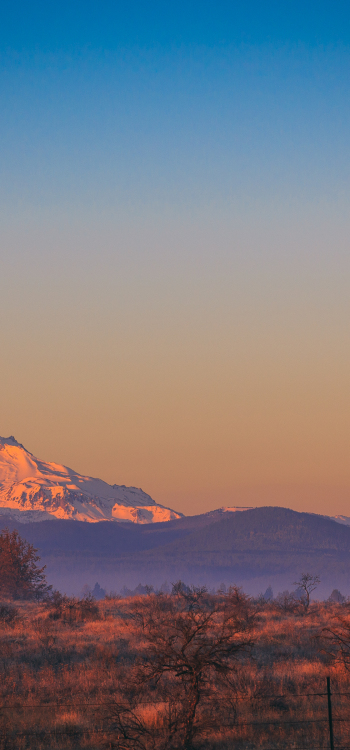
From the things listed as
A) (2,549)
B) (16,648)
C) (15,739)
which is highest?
(2,549)

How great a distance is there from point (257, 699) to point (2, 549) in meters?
42.3

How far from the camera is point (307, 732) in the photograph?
18922mm

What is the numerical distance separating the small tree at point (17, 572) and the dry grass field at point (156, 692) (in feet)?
82.9

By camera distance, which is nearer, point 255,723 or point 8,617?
point 255,723

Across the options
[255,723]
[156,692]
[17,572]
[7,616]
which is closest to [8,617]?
[7,616]

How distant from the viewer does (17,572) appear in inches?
2318

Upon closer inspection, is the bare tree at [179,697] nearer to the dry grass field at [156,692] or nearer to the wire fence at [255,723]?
the dry grass field at [156,692]

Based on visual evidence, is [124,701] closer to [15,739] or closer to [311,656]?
[15,739]

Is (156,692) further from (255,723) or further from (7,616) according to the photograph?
(7,616)

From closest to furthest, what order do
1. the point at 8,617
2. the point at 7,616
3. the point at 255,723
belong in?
the point at 255,723
the point at 8,617
the point at 7,616

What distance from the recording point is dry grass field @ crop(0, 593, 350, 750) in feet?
60.4

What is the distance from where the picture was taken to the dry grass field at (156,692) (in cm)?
1842

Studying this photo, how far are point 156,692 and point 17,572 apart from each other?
38.5 metres

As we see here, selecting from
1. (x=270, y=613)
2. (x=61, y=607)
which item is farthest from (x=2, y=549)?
(x=270, y=613)
